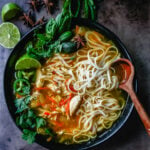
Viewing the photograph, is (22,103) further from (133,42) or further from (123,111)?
(133,42)

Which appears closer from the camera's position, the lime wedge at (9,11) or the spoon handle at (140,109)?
the spoon handle at (140,109)

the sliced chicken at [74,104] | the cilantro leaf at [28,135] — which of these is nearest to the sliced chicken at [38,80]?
the sliced chicken at [74,104]

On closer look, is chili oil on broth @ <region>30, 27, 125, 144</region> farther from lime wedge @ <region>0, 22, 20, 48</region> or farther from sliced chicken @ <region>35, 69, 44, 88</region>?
lime wedge @ <region>0, 22, 20, 48</region>

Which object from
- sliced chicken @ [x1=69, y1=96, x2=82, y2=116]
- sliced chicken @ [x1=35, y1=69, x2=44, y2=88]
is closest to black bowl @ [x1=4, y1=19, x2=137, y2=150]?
Answer: sliced chicken @ [x1=35, y1=69, x2=44, y2=88]

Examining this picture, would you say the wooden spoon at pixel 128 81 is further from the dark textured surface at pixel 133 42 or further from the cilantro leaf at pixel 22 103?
the cilantro leaf at pixel 22 103

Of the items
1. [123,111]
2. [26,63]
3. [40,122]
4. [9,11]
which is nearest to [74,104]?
[40,122]
